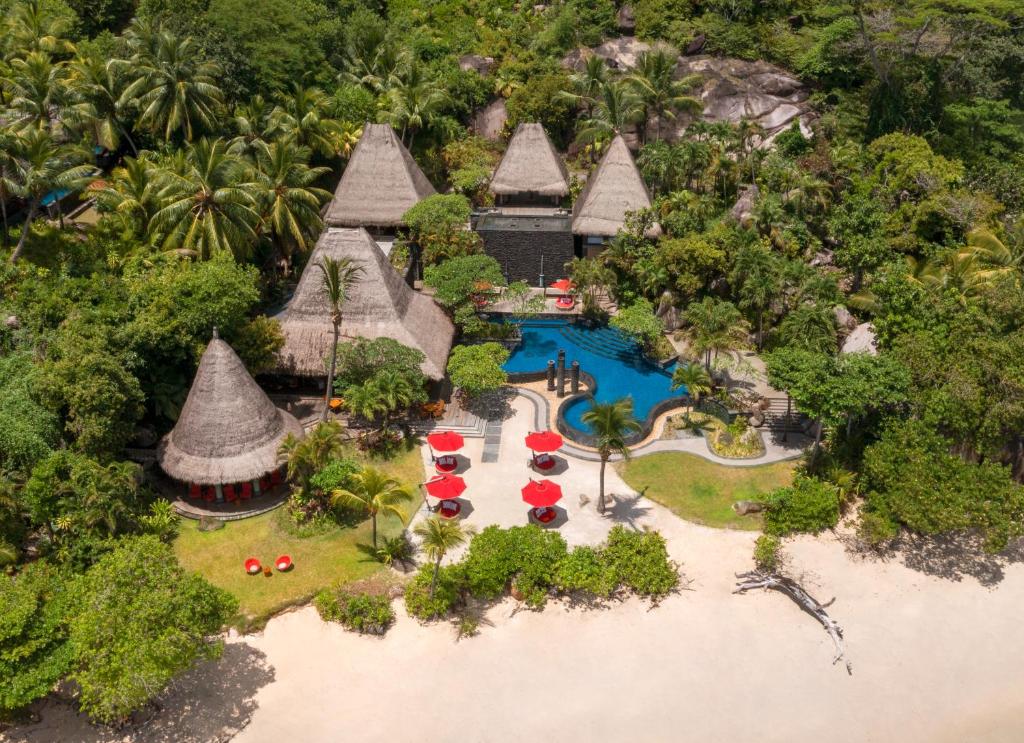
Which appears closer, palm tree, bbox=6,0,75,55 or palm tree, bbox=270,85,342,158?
palm tree, bbox=270,85,342,158

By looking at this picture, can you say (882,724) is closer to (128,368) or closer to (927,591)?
(927,591)

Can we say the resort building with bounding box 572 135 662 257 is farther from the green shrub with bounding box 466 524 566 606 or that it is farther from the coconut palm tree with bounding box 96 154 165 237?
the green shrub with bounding box 466 524 566 606

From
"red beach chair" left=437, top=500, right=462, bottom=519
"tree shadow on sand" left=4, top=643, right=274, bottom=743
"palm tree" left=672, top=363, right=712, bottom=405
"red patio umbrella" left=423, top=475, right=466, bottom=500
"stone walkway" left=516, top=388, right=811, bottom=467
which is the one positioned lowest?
"tree shadow on sand" left=4, top=643, right=274, bottom=743

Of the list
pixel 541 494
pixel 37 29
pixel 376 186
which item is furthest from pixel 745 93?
pixel 37 29

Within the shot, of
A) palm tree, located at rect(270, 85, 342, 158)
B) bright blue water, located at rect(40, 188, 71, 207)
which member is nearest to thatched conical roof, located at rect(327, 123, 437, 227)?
palm tree, located at rect(270, 85, 342, 158)

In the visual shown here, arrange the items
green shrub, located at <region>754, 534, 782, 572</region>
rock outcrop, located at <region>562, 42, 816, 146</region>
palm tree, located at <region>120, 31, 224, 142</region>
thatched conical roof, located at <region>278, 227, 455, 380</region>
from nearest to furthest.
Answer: green shrub, located at <region>754, 534, 782, 572</region>, thatched conical roof, located at <region>278, 227, 455, 380</region>, palm tree, located at <region>120, 31, 224, 142</region>, rock outcrop, located at <region>562, 42, 816, 146</region>

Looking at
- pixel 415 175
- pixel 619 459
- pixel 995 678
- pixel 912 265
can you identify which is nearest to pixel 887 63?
pixel 912 265

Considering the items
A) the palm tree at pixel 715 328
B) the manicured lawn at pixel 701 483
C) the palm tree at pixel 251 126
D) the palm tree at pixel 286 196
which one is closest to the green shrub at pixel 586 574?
the manicured lawn at pixel 701 483
